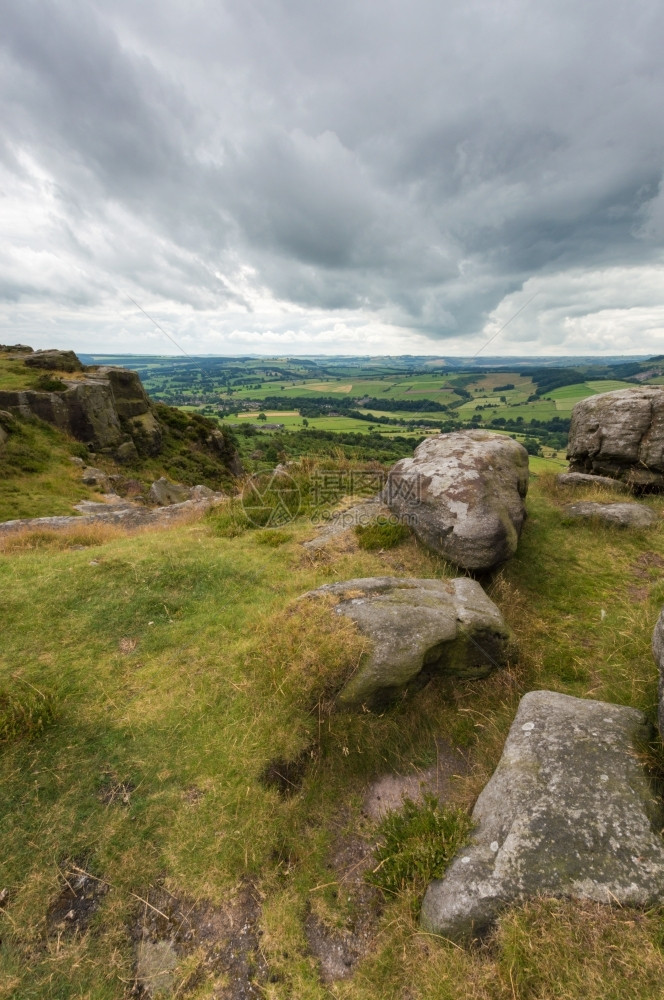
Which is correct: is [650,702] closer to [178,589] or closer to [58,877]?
[58,877]

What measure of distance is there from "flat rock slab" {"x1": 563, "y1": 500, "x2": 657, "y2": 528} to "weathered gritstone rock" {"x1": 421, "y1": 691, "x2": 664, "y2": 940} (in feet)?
26.5

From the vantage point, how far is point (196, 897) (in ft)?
14.6

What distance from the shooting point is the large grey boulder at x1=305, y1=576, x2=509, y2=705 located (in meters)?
6.50

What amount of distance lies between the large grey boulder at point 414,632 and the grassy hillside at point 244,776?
1.08 ft

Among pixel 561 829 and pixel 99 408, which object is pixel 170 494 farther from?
pixel 561 829

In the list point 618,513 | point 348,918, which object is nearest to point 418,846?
point 348,918

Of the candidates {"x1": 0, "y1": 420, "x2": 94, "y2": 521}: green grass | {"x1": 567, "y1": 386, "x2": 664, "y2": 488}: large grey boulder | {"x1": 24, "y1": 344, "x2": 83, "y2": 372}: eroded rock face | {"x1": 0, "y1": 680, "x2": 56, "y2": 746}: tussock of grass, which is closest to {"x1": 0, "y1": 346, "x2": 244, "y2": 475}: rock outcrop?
{"x1": 24, "y1": 344, "x2": 83, "y2": 372}: eroded rock face

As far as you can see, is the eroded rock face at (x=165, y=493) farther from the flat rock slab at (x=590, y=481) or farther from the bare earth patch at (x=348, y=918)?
the bare earth patch at (x=348, y=918)

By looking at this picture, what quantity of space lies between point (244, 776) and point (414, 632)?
324 centimetres

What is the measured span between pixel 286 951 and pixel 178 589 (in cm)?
629

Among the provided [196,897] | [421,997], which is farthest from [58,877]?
[421,997]

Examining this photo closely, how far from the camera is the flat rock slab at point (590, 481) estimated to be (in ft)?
46.2

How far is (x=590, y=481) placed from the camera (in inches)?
567

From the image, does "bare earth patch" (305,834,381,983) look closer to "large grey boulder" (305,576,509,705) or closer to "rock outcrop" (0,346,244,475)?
"large grey boulder" (305,576,509,705)
